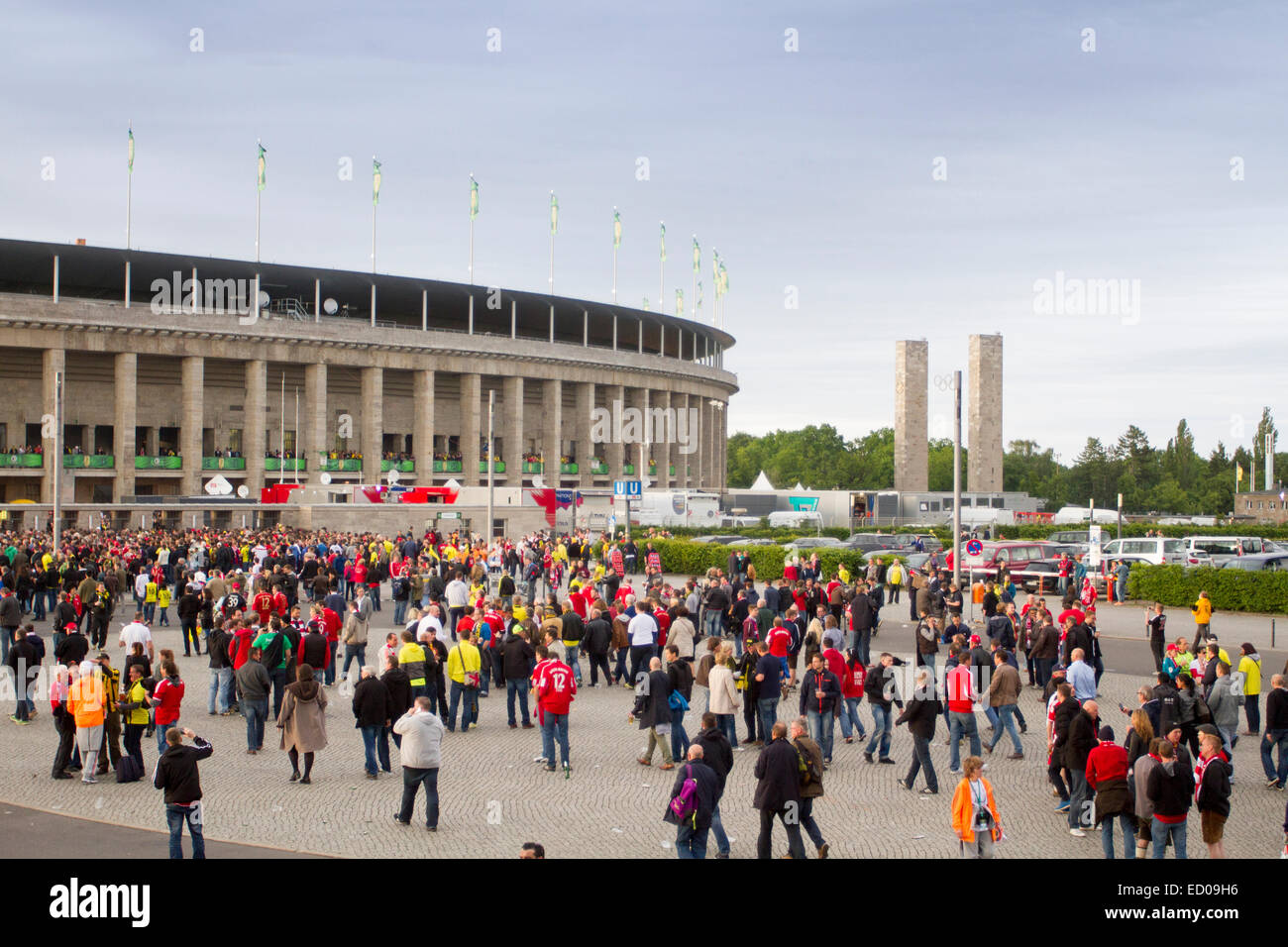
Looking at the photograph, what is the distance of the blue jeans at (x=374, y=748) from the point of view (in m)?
13.2

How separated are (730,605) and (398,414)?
54417 millimetres

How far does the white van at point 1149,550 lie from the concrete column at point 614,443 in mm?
43655

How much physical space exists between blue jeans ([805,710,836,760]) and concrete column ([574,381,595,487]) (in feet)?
211

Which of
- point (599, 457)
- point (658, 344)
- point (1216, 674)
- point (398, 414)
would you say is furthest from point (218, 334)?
point (1216, 674)

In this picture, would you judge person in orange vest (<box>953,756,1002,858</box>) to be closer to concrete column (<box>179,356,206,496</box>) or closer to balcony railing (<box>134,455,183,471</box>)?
concrete column (<box>179,356,206,496</box>)

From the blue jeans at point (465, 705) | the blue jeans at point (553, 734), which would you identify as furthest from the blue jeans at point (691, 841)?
the blue jeans at point (465, 705)

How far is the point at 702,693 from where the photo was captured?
61.4 feet

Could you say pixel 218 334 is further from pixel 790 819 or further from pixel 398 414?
pixel 790 819

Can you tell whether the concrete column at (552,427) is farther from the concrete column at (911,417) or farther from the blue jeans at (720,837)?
the blue jeans at (720,837)

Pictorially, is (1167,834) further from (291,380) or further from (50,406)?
(291,380)

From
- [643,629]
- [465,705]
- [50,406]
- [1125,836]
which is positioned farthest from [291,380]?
[1125,836]

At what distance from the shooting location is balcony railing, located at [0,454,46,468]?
193 feet

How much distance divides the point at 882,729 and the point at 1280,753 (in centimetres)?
456

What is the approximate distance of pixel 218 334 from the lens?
63.6 m
